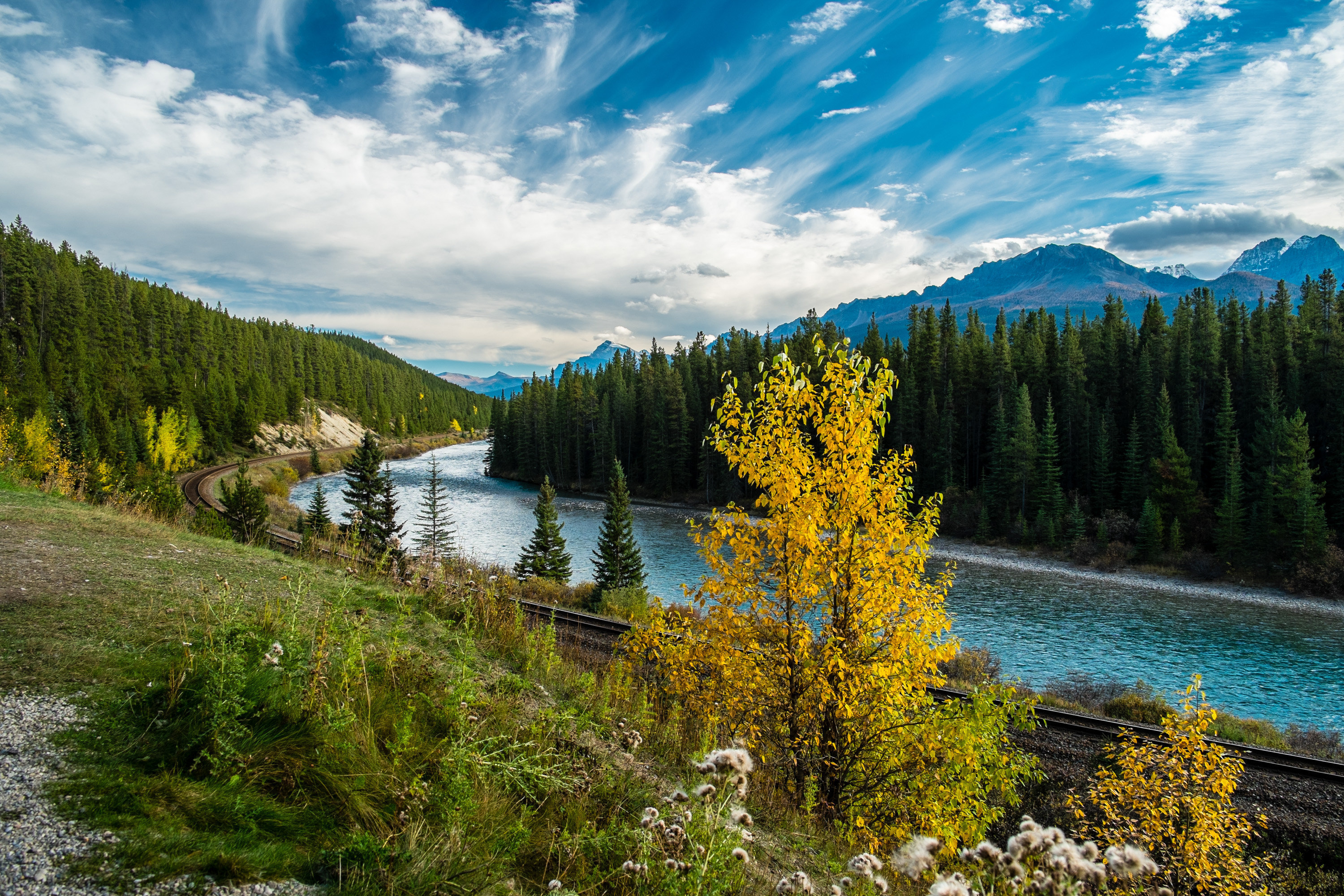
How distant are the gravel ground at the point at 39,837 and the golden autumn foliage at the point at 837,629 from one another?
487 centimetres

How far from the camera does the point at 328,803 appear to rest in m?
3.42

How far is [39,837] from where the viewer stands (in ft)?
8.30

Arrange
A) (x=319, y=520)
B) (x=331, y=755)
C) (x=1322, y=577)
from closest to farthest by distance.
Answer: (x=331, y=755)
(x=319, y=520)
(x=1322, y=577)

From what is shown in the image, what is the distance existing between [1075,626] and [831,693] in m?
30.7

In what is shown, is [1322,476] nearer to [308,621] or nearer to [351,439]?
[308,621]

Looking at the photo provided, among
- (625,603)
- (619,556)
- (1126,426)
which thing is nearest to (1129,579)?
(1126,426)

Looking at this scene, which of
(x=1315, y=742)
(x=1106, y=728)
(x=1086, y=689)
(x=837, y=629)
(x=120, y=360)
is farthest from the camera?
(x=120, y=360)

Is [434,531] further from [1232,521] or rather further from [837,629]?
[1232,521]

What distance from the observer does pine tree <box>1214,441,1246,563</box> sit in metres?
41.7

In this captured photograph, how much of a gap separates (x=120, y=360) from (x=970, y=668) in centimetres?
10678

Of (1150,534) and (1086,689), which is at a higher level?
(1150,534)

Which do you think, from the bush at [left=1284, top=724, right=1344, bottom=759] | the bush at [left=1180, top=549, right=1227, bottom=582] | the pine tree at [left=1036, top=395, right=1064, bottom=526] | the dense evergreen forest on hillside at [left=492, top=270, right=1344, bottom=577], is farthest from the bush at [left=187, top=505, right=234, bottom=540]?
the bush at [left=1180, top=549, right=1227, bottom=582]

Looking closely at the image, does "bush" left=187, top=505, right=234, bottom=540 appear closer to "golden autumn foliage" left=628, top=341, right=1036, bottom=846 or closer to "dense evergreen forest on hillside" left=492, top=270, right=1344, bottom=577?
"golden autumn foliage" left=628, top=341, right=1036, bottom=846

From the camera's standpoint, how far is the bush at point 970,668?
62.0ft
